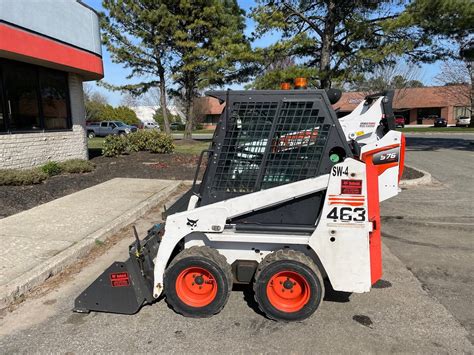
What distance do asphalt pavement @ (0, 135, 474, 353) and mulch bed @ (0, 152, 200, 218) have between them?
369cm

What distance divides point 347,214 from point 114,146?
39.3ft

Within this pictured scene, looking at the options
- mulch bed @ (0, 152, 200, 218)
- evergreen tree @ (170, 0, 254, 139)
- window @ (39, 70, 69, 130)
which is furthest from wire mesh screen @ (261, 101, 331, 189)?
evergreen tree @ (170, 0, 254, 139)

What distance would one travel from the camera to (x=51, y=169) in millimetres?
9852

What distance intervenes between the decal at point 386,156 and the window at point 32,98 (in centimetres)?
957

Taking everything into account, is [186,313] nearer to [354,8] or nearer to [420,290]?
[420,290]

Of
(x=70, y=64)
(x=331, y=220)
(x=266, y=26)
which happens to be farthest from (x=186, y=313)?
(x=266, y=26)

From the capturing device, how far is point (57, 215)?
20.9 feet

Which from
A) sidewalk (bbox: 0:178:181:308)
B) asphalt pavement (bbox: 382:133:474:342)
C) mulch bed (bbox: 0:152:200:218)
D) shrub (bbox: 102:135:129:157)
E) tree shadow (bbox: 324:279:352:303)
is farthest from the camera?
shrub (bbox: 102:135:129:157)

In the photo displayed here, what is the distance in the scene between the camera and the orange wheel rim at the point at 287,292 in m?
3.25

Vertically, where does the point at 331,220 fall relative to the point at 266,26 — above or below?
below

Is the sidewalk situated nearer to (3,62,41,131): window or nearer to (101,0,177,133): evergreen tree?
(3,62,41,131): window

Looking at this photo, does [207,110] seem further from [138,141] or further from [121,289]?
[121,289]

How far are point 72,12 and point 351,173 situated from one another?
11.0 m

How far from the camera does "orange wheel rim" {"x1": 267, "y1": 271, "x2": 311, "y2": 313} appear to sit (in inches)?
128
